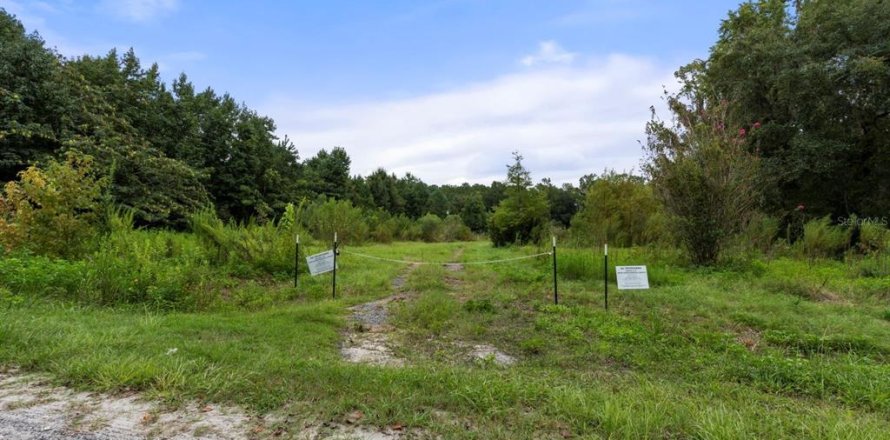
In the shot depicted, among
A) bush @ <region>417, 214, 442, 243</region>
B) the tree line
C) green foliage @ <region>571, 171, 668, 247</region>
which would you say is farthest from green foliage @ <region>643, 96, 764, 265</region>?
bush @ <region>417, 214, 442, 243</region>

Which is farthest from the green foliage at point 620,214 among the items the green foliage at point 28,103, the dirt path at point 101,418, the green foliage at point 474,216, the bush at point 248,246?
the green foliage at point 474,216

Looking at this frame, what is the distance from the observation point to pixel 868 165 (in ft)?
56.9

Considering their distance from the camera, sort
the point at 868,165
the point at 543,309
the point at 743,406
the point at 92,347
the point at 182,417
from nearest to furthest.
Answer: the point at 182,417
the point at 743,406
the point at 92,347
the point at 543,309
the point at 868,165

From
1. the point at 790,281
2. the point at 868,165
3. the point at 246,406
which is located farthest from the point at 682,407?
the point at 868,165

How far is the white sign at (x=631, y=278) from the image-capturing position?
606 centimetres

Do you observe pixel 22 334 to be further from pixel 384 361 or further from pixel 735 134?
pixel 735 134

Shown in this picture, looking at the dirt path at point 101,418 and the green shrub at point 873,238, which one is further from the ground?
the green shrub at point 873,238

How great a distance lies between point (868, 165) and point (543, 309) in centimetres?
1876

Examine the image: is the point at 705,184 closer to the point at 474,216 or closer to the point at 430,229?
the point at 430,229

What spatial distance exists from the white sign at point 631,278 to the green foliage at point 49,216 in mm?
8764

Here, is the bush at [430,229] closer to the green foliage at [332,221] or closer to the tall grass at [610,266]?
the green foliage at [332,221]

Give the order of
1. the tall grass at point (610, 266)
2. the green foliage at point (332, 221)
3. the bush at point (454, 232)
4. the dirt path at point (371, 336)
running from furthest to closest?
1. the bush at point (454, 232)
2. the green foliage at point (332, 221)
3. the tall grass at point (610, 266)
4. the dirt path at point (371, 336)

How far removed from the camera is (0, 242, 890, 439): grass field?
9.12ft

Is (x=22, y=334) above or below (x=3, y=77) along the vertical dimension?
below
